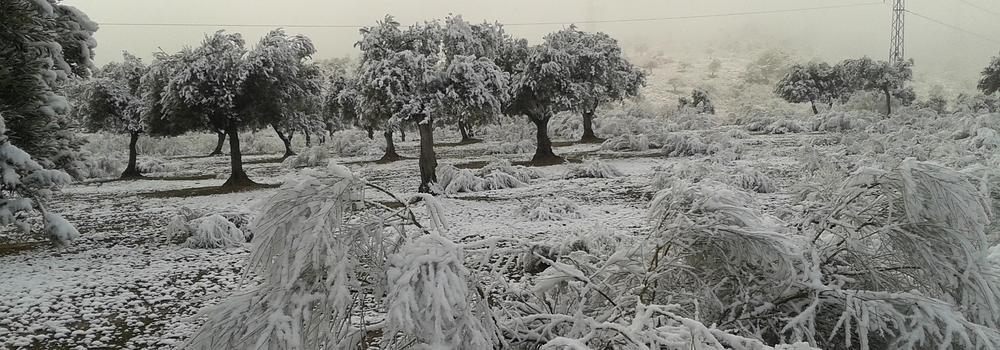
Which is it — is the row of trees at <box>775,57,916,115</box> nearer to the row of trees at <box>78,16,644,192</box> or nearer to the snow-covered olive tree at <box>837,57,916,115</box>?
the snow-covered olive tree at <box>837,57,916,115</box>

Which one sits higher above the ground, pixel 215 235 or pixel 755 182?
pixel 215 235

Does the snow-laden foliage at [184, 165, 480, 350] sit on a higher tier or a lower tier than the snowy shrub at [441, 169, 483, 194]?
higher

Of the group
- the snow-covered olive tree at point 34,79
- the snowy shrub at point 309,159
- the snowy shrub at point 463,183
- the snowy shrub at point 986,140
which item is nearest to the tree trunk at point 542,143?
the snowy shrub at point 463,183

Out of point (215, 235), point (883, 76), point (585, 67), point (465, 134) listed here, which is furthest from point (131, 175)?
point (883, 76)

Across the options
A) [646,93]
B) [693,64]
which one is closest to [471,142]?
[646,93]

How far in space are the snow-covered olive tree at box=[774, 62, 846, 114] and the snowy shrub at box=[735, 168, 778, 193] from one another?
47.3 m

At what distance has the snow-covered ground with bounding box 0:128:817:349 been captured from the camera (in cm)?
589

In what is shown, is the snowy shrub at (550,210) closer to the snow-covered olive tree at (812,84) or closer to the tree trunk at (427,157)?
the tree trunk at (427,157)

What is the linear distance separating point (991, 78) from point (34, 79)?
5566cm

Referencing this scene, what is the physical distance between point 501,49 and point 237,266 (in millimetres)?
16762

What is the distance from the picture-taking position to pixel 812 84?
55.2 metres

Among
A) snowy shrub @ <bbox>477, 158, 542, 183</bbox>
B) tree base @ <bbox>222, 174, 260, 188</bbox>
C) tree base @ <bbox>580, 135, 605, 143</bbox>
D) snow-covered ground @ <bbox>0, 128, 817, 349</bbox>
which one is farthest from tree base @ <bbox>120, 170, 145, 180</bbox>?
tree base @ <bbox>580, 135, 605, 143</bbox>

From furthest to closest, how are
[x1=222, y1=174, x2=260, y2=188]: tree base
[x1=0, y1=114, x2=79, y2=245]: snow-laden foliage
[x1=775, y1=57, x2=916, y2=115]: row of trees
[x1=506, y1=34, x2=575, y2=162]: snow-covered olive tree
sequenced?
1. [x1=775, y1=57, x2=916, y2=115]: row of trees
2. [x1=506, y1=34, x2=575, y2=162]: snow-covered olive tree
3. [x1=222, y1=174, x2=260, y2=188]: tree base
4. [x1=0, y1=114, x2=79, y2=245]: snow-laden foliage

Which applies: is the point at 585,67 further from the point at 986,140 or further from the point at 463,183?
the point at 986,140
